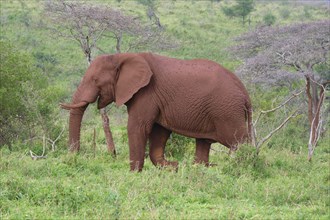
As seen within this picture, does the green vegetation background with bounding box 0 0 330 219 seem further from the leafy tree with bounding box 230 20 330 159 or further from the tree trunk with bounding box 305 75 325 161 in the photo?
the leafy tree with bounding box 230 20 330 159

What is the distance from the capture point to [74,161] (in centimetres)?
867

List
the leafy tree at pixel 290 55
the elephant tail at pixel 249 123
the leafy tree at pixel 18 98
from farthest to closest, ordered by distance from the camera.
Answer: the leafy tree at pixel 290 55
the leafy tree at pixel 18 98
the elephant tail at pixel 249 123

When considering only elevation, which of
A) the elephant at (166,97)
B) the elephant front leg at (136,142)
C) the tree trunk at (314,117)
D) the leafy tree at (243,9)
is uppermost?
the elephant at (166,97)

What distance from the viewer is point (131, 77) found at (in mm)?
9148

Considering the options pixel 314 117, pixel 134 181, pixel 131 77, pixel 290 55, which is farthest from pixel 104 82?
pixel 290 55

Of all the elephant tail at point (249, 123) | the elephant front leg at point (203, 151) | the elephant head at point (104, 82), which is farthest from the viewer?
the elephant front leg at point (203, 151)

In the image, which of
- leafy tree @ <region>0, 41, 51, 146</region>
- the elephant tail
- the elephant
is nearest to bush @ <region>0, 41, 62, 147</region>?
leafy tree @ <region>0, 41, 51, 146</region>

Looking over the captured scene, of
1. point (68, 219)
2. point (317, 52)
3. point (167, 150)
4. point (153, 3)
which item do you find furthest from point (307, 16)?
point (68, 219)

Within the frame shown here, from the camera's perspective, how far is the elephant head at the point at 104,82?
9227 millimetres

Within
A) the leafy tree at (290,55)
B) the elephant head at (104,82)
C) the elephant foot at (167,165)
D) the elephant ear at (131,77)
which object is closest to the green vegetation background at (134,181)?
the elephant foot at (167,165)

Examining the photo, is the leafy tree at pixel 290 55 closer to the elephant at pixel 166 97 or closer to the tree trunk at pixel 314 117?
the tree trunk at pixel 314 117

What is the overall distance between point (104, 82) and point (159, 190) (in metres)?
2.73

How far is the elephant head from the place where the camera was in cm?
923

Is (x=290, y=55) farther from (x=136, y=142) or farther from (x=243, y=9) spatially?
(x=243, y=9)
